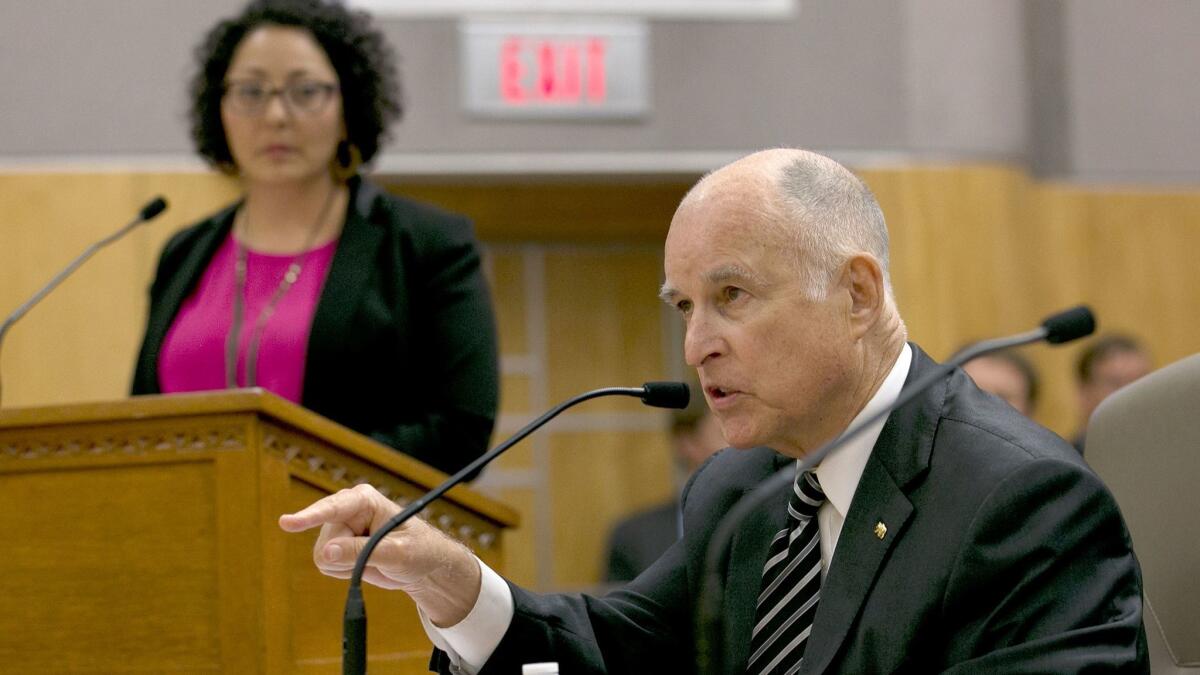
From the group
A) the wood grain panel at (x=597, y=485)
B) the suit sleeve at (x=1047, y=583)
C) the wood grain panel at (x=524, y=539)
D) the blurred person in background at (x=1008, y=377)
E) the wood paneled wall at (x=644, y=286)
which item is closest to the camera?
the suit sleeve at (x=1047, y=583)

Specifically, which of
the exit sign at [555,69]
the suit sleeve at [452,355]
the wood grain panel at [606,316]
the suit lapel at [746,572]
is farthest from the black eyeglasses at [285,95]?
the wood grain panel at [606,316]

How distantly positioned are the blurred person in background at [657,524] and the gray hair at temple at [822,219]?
4105 mm

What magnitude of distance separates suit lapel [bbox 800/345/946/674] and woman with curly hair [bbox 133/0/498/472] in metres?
1.22

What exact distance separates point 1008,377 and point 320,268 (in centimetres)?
250

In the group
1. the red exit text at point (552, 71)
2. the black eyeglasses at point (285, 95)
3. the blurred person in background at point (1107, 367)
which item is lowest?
the blurred person in background at point (1107, 367)

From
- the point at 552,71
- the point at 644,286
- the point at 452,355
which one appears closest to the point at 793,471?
the point at 452,355

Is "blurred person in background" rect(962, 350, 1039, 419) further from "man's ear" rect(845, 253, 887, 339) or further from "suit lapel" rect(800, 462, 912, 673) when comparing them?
"suit lapel" rect(800, 462, 912, 673)

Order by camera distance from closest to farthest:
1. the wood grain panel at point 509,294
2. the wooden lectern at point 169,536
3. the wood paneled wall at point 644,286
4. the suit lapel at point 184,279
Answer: the wooden lectern at point 169,536
the suit lapel at point 184,279
the wood paneled wall at point 644,286
the wood grain panel at point 509,294

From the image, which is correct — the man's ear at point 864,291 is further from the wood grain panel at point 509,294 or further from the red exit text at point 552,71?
the wood grain panel at point 509,294

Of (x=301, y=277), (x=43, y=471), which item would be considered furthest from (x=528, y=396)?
(x=43, y=471)

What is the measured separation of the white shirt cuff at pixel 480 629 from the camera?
2.31m

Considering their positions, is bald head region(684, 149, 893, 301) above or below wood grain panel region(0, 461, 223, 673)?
above

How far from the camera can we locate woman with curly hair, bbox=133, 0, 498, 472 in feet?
11.0

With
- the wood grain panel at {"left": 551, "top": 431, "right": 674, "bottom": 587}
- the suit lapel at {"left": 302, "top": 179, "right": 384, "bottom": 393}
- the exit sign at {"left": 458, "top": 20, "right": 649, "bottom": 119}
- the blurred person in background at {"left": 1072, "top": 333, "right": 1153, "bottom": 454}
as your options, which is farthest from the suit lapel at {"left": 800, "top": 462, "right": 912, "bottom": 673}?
the wood grain panel at {"left": 551, "top": 431, "right": 674, "bottom": 587}
